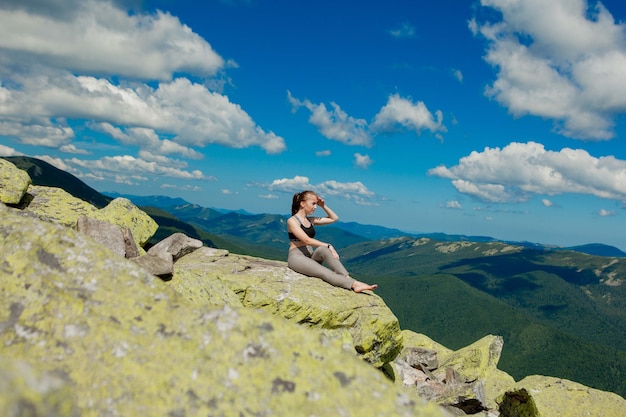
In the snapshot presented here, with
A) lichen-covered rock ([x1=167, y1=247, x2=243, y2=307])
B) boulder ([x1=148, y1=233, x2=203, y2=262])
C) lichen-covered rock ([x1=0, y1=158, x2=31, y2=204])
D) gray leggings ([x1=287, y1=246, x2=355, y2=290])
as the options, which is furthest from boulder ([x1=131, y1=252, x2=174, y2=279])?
boulder ([x1=148, y1=233, x2=203, y2=262])

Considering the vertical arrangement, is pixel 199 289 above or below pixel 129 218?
below

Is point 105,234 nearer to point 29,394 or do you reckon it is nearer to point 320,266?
point 320,266

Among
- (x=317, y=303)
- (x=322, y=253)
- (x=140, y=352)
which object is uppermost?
(x=322, y=253)

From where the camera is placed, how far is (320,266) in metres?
19.3

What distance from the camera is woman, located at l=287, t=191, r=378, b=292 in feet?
63.1

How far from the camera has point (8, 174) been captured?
18.3 metres

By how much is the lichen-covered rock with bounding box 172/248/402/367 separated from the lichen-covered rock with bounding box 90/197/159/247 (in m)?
5.58

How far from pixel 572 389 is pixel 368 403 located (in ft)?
93.2

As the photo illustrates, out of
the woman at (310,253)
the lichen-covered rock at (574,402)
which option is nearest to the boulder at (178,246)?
the woman at (310,253)

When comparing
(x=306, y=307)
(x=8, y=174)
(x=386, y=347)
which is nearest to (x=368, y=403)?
(x=306, y=307)

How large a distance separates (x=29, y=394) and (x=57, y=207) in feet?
65.7

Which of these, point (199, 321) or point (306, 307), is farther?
point (306, 307)

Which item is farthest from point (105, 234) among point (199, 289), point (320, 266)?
point (320, 266)

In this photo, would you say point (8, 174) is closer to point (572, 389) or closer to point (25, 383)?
point (25, 383)
